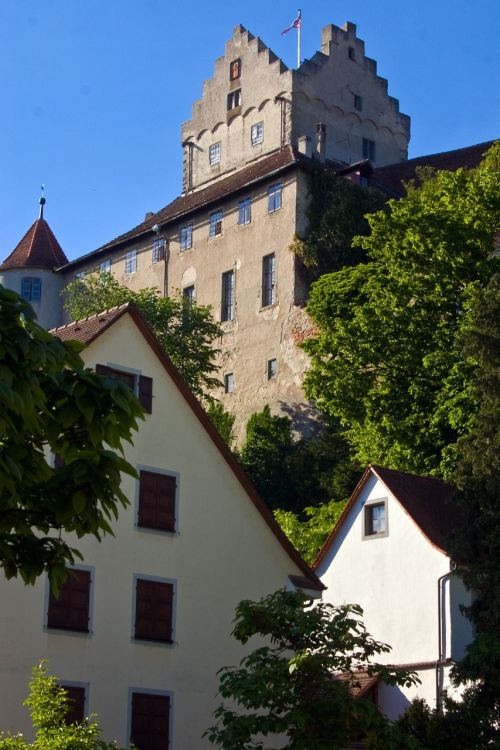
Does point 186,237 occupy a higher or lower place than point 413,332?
higher

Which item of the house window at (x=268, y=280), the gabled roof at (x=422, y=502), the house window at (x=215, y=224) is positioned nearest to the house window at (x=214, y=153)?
the house window at (x=215, y=224)

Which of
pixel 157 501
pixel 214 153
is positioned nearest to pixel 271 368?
pixel 214 153

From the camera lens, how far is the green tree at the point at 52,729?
19359 millimetres

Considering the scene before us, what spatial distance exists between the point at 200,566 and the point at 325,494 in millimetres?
26600

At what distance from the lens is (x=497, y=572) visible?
33312 mm

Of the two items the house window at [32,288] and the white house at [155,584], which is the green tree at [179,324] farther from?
the white house at [155,584]

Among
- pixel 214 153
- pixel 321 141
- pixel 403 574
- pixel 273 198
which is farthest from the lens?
pixel 214 153

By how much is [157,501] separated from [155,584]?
1.65m

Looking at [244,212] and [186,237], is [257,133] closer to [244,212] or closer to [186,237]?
[186,237]

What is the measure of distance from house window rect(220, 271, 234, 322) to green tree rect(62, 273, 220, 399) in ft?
5.12

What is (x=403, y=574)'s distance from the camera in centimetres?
3769

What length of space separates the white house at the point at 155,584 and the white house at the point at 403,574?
20.3 feet

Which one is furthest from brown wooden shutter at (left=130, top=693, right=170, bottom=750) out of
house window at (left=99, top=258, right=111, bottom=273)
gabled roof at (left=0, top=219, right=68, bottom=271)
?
gabled roof at (left=0, top=219, right=68, bottom=271)

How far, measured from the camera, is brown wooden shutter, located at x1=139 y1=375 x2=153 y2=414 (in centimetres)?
2941
